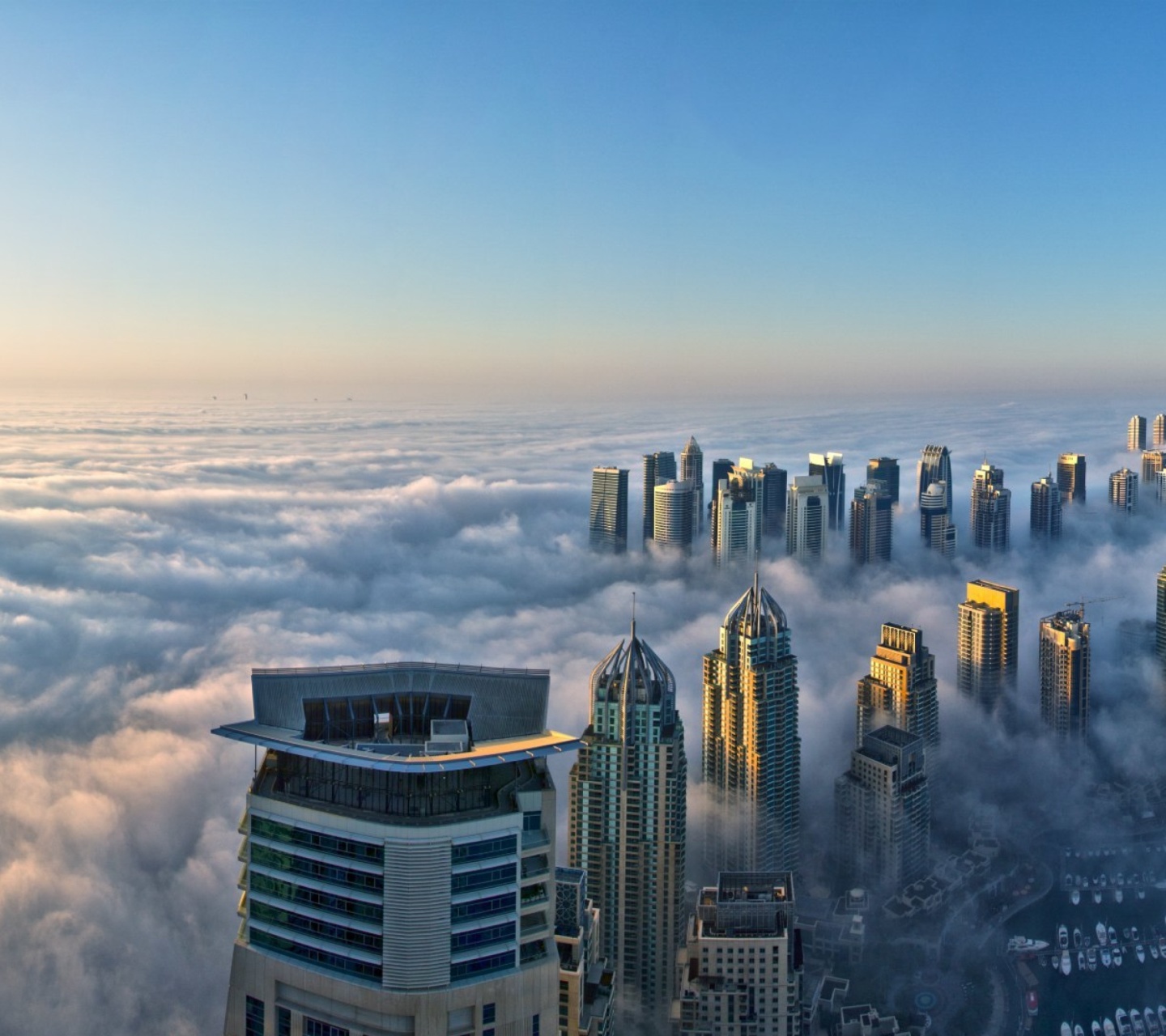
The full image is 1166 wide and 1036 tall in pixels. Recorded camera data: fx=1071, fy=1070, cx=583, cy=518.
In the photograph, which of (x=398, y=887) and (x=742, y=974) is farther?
(x=742, y=974)

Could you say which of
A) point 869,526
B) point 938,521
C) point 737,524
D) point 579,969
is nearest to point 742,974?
point 579,969

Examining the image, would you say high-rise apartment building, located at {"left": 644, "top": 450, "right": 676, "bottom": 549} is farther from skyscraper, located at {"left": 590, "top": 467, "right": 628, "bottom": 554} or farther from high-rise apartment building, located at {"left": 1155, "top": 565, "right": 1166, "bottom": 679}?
high-rise apartment building, located at {"left": 1155, "top": 565, "right": 1166, "bottom": 679}

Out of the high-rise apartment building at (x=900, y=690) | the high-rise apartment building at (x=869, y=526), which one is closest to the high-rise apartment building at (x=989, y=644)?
the high-rise apartment building at (x=900, y=690)

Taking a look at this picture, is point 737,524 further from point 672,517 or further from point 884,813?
point 884,813

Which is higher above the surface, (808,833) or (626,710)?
(626,710)

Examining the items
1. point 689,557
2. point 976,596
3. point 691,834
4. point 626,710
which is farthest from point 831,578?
point 626,710

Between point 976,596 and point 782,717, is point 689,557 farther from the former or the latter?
point 782,717

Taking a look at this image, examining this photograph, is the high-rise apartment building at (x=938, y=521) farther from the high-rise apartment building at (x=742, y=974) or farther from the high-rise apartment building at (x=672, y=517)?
the high-rise apartment building at (x=742, y=974)
